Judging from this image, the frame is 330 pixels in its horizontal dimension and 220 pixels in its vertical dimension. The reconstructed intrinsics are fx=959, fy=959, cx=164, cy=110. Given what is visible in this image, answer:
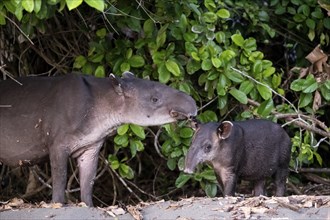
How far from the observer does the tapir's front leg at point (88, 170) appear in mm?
8750

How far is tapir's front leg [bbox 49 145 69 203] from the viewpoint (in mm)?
8367

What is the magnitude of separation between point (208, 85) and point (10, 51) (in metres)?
2.43

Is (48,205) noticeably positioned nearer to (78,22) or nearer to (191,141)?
(191,141)

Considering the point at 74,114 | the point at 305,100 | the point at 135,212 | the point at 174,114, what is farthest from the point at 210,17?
the point at 135,212

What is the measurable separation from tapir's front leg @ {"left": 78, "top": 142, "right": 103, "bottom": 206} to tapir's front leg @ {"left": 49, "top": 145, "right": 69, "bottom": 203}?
0.36 metres

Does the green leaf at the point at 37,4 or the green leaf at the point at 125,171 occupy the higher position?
the green leaf at the point at 37,4

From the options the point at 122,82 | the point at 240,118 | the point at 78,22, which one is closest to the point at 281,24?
the point at 240,118

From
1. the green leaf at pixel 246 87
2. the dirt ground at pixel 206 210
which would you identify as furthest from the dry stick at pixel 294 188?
the dirt ground at pixel 206 210

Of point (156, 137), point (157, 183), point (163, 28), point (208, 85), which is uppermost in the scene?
point (163, 28)

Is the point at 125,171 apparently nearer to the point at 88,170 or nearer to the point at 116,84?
the point at 88,170

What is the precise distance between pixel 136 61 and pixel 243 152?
1.44m

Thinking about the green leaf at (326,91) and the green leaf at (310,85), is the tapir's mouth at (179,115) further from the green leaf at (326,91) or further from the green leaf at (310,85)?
the green leaf at (326,91)

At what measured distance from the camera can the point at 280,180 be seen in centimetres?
936

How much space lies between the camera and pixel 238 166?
9.00 metres
